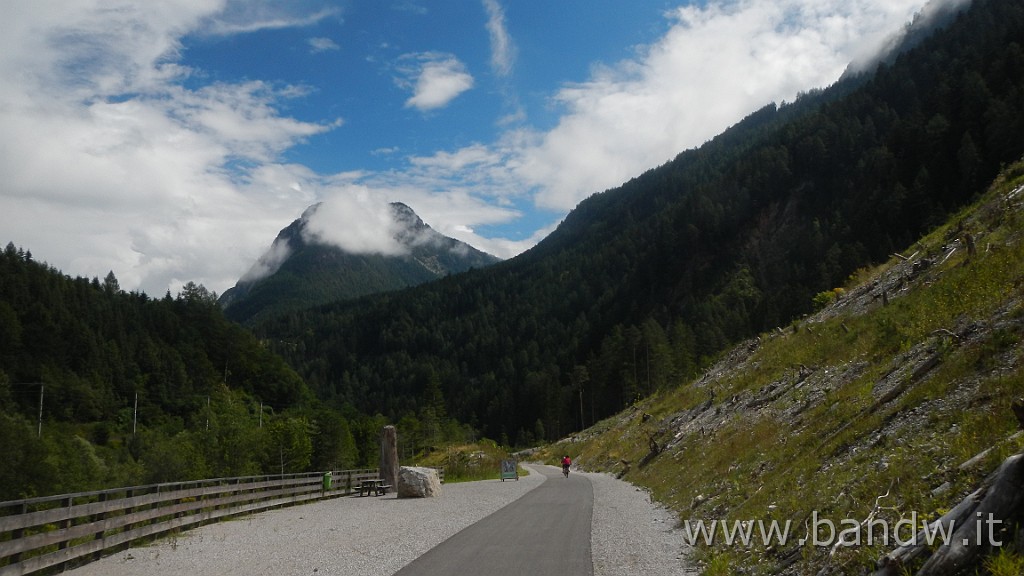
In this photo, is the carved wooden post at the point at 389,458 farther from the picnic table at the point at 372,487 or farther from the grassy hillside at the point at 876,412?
the grassy hillside at the point at 876,412

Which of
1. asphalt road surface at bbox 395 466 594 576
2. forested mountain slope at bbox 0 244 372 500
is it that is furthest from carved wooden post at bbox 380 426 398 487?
forested mountain slope at bbox 0 244 372 500

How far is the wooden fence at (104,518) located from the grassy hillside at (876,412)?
433 inches

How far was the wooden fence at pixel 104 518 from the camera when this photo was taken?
412 inches

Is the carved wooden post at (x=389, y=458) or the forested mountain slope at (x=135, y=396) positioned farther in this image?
the forested mountain slope at (x=135, y=396)

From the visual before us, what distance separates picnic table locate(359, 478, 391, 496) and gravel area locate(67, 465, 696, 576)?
26.0ft

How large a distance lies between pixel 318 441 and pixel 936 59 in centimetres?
12885

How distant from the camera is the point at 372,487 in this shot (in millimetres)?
31562

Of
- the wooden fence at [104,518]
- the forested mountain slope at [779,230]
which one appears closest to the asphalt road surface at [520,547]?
the wooden fence at [104,518]

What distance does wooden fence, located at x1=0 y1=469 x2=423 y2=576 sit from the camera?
412 inches

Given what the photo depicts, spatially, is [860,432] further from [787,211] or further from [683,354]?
[787,211]

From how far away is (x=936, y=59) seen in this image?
121750 millimetres

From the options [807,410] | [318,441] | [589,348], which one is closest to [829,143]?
[589,348]

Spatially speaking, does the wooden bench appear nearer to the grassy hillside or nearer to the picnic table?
the picnic table

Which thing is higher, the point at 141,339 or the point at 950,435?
the point at 141,339
